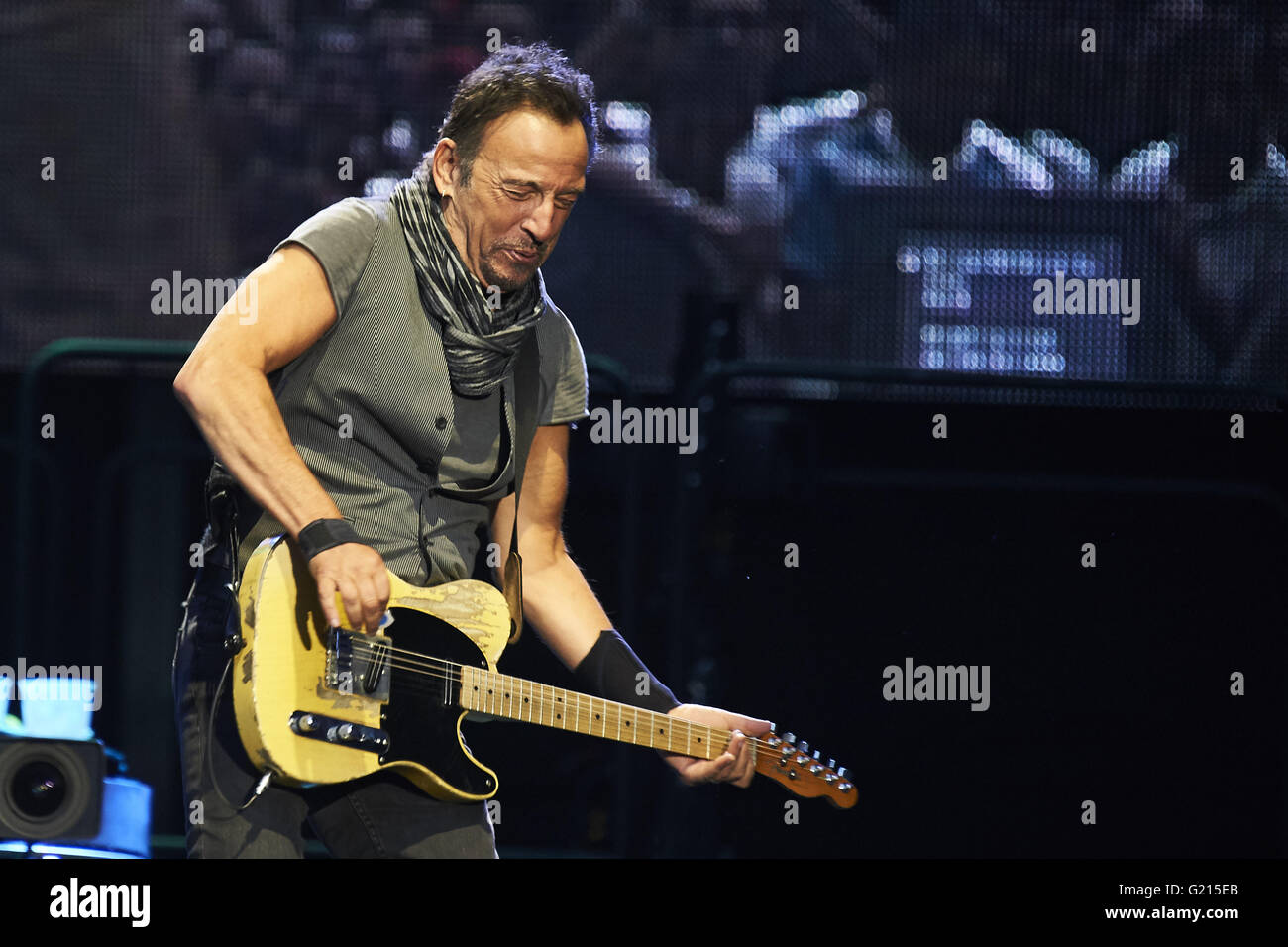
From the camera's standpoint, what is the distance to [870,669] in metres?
4.21

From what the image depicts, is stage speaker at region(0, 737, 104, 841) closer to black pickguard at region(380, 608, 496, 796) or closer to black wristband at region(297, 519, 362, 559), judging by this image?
black pickguard at region(380, 608, 496, 796)

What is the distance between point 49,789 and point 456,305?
1.42 metres

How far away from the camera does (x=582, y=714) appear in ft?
9.56

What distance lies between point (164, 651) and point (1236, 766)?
118 inches

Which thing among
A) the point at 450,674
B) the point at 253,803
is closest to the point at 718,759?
the point at 450,674

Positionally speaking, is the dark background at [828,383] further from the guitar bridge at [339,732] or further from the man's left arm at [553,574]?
the guitar bridge at [339,732]

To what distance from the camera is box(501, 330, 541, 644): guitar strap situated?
2.82m

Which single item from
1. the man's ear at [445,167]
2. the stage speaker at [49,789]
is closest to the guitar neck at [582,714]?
the man's ear at [445,167]

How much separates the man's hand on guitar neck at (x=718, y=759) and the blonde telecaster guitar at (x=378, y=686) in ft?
0.67
